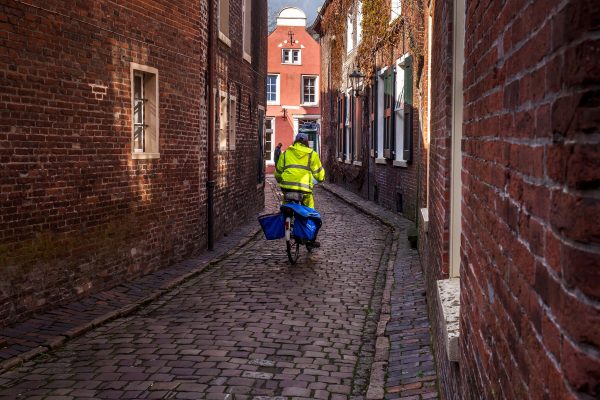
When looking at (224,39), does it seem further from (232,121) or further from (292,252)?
(292,252)

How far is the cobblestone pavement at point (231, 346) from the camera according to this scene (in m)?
5.32

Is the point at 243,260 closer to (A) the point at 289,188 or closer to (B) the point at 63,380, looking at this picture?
(A) the point at 289,188

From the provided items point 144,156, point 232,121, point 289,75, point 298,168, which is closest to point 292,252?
point 298,168

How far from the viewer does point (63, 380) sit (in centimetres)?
548

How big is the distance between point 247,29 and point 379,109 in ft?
17.2

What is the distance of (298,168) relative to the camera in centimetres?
1177

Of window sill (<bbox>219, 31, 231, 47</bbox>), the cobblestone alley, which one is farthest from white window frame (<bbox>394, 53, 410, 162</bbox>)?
the cobblestone alley

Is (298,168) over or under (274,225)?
over

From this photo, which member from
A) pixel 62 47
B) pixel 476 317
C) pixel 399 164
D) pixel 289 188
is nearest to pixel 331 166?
pixel 399 164

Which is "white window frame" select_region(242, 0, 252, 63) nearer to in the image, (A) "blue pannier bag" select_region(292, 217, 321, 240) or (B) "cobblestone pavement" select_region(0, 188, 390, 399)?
(A) "blue pannier bag" select_region(292, 217, 321, 240)

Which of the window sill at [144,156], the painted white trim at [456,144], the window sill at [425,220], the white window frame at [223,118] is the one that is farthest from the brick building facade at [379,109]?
the painted white trim at [456,144]

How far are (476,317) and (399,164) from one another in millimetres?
15659

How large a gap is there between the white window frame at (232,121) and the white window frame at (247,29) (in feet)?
4.82

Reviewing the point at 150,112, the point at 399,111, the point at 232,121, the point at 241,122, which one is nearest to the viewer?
the point at 150,112
